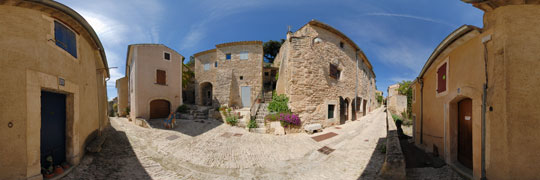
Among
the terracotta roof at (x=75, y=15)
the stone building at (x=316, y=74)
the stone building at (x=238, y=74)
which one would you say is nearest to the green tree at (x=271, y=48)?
the stone building at (x=238, y=74)

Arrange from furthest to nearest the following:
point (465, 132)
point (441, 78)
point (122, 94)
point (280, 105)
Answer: point (122, 94), point (280, 105), point (441, 78), point (465, 132)

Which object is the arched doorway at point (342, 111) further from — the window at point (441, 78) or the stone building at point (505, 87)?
the stone building at point (505, 87)

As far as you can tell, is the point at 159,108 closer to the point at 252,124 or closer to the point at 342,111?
the point at 252,124

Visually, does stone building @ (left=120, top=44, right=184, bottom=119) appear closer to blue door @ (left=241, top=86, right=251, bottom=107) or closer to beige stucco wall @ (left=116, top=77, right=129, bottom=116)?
beige stucco wall @ (left=116, top=77, right=129, bottom=116)

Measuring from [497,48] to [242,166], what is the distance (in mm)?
6347

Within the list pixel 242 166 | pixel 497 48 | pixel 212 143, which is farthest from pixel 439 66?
pixel 212 143

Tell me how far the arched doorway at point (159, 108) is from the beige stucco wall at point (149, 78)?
28 cm

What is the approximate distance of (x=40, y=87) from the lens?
3.24 metres

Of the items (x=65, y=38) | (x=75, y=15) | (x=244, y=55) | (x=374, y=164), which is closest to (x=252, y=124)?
(x=374, y=164)

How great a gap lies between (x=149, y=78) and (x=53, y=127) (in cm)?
816

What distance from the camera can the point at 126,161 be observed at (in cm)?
483

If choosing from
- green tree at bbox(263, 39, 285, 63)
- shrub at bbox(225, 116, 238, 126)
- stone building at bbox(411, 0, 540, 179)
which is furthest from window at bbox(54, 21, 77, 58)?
green tree at bbox(263, 39, 285, 63)

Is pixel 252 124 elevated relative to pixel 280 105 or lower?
lower

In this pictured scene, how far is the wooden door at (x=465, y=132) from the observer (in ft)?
13.2
